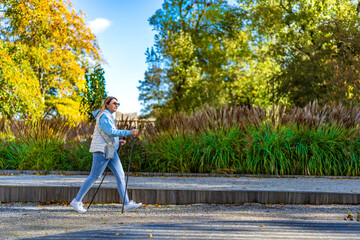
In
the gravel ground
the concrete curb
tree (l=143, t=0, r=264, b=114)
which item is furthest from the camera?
tree (l=143, t=0, r=264, b=114)

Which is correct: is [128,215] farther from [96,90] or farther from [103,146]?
[96,90]

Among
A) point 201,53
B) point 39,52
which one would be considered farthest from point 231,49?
point 39,52

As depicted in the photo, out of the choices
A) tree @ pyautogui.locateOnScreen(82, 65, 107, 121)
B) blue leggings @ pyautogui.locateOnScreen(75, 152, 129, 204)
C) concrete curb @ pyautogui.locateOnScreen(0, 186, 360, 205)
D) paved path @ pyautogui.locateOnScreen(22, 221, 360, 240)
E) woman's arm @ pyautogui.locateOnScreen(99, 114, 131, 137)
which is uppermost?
tree @ pyautogui.locateOnScreen(82, 65, 107, 121)

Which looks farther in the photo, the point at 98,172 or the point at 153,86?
the point at 153,86

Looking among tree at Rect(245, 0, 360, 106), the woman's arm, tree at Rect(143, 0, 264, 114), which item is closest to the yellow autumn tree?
tree at Rect(143, 0, 264, 114)

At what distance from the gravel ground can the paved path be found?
317 millimetres

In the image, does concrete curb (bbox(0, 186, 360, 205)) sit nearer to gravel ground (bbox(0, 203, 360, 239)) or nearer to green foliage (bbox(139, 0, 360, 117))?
gravel ground (bbox(0, 203, 360, 239))

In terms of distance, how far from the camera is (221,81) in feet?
114

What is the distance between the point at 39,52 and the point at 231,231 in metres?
21.2

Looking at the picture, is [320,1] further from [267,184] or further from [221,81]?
[267,184]

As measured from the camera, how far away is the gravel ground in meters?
4.99

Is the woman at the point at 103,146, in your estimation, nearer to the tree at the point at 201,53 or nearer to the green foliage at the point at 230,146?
the green foliage at the point at 230,146

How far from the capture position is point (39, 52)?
23.6 m

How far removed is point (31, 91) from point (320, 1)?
2110cm
